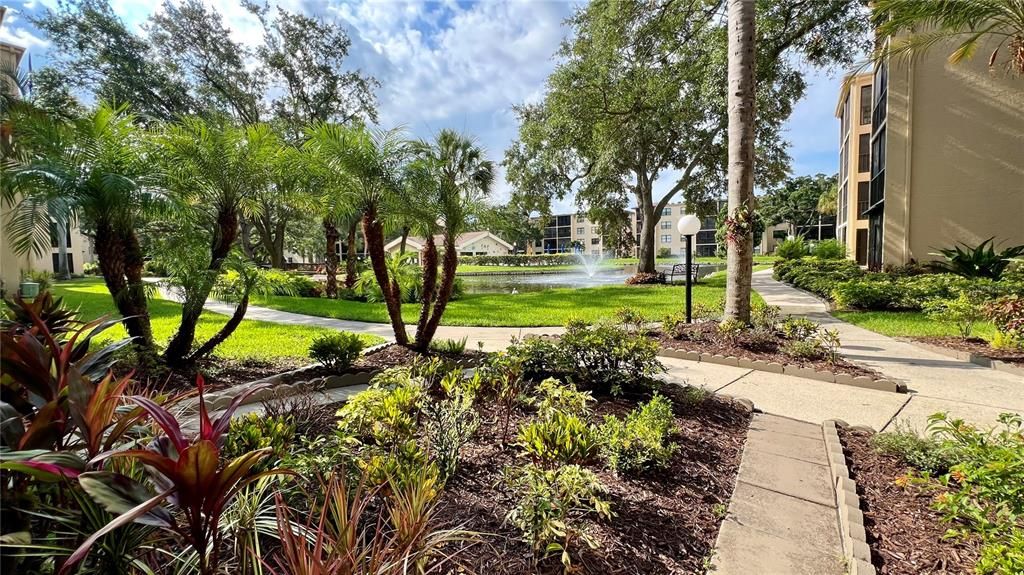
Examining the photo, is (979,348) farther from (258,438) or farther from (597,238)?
(597,238)

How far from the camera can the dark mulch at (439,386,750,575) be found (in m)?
2.05

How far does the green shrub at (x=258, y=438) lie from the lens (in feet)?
7.79

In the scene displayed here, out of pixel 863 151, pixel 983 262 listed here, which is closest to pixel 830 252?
pixel 863 151

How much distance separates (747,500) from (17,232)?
6797 mm

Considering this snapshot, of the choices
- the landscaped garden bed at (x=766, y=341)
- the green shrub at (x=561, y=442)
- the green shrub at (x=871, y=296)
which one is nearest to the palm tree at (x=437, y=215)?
the green shrub at (x=561, y=442)

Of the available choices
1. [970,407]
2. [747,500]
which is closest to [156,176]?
[747,500]

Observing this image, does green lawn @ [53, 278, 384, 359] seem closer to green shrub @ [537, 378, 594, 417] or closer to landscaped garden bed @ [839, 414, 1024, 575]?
green shrub @ [537, 378, 594, 417]

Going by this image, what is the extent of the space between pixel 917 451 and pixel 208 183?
273 inches

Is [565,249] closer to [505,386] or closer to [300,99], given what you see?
[300,99]

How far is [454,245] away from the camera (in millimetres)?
6262

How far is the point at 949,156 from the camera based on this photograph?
1388 cm

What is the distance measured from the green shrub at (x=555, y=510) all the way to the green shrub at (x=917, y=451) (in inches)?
91.9

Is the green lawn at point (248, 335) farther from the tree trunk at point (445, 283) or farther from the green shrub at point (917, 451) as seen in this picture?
the green shrub at point (917, 451)

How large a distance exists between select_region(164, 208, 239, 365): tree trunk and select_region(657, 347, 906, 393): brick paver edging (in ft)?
17.9
